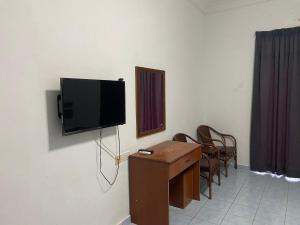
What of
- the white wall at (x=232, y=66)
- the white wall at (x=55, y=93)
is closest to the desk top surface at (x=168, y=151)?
the white wall at (x=55, y=93)

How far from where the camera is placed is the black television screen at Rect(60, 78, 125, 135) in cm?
175

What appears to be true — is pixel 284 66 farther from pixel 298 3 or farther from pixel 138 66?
pixel 138 66

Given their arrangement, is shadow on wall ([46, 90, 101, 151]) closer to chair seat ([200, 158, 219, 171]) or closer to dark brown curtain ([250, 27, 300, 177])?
chair seat ([200, 158, 219, 171])

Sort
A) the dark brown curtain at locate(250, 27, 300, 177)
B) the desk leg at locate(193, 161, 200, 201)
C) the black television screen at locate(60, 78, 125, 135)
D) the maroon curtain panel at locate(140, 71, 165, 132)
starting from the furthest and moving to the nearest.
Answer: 1. the dark brown curtain at locate(250, 27, 300, 177)
2. the desk leg at locate(193, 161, 200, 201)
3. the maroon curtain panel at locate(140, 71, 165, 132)
4. the black television screen at locate(60, 78, 125, 135)

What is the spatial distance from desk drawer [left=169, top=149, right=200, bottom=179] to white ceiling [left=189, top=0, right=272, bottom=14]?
2479 mm

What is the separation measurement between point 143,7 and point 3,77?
178 centimetres

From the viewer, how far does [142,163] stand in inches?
97.2

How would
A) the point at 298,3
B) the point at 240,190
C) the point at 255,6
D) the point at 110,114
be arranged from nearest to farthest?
the point at 110,114, the point at 240,190, the point at 298,3, the point at 255,6

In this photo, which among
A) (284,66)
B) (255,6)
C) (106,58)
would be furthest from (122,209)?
(255,6)

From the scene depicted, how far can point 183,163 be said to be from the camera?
2607mm

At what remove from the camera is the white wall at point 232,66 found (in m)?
3.91

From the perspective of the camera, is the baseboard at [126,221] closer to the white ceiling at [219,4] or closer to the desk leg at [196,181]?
the desk leg at [196,181]

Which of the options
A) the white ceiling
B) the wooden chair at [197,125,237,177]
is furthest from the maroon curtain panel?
the white ceiling

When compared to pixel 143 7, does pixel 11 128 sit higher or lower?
lower
